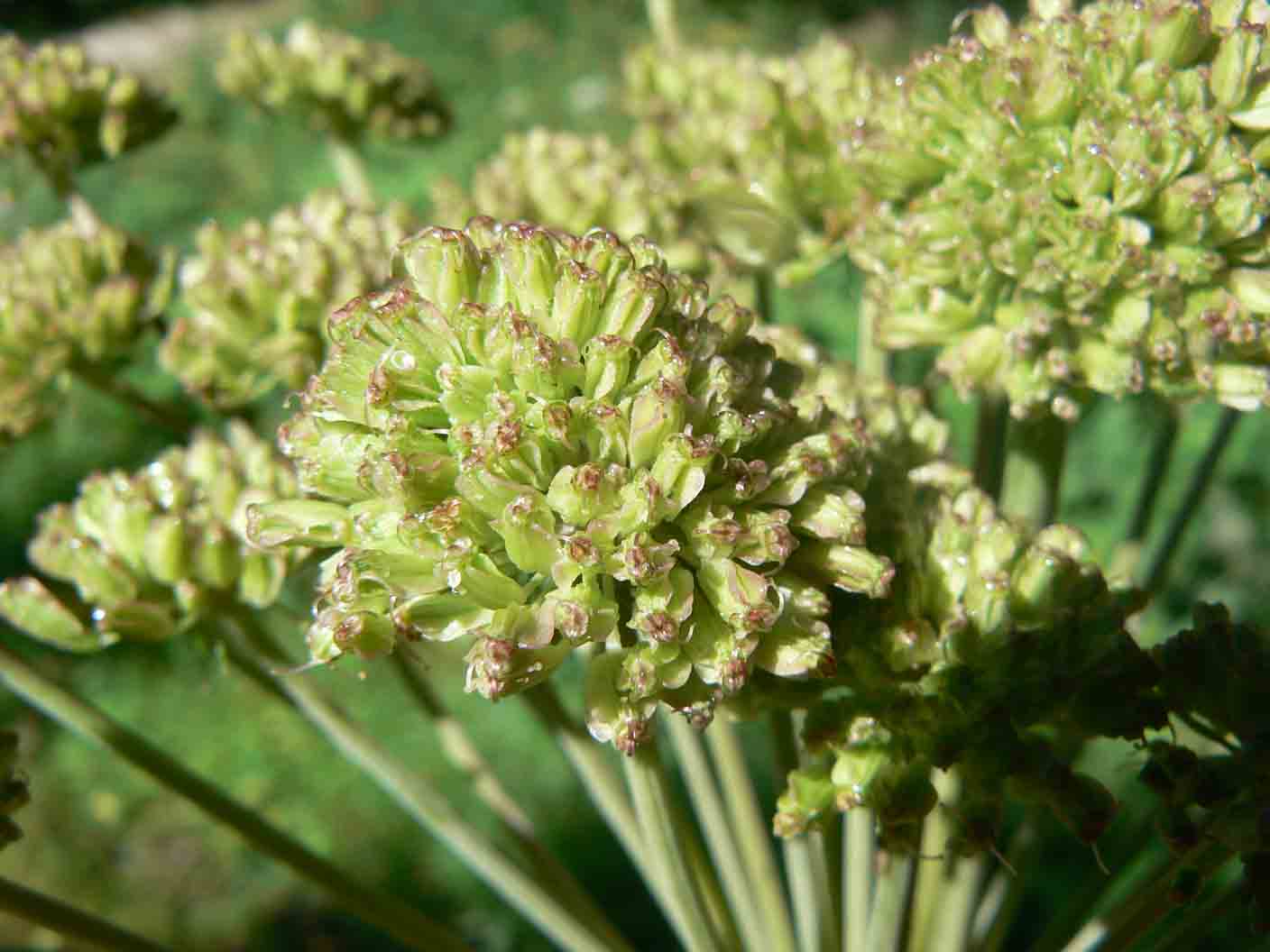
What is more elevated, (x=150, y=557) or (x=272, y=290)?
(x=272, y=290)

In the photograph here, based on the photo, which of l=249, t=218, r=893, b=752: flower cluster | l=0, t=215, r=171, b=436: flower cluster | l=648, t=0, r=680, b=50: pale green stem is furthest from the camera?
l=648, t=0, r=680, b=50: pale green stem

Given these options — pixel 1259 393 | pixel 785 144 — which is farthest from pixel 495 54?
pixel 1259 393

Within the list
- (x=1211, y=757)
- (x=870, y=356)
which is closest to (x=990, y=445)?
(x=870, y=356)

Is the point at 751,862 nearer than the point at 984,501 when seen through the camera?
No

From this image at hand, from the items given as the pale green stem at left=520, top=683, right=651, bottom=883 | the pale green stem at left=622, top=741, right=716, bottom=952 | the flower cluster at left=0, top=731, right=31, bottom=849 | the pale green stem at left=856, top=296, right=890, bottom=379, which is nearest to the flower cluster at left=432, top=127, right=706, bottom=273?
the pale green stem at left=856, top=296, right=890, bottom=379

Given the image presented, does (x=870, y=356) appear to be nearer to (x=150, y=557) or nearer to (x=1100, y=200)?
(x=1100, y=200)

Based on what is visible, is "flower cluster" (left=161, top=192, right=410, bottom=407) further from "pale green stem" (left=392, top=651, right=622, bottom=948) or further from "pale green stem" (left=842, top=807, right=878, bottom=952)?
"pale green stem" (left=842, top=807, right=878, bottom=952)

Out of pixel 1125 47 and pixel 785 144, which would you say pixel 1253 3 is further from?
pixel 785 144
